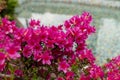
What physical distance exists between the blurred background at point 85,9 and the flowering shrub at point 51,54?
14.7 feet

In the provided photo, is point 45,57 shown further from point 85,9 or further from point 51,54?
point 85,9

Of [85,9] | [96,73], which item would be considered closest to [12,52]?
[96,73]

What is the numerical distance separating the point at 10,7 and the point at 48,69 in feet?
21.5

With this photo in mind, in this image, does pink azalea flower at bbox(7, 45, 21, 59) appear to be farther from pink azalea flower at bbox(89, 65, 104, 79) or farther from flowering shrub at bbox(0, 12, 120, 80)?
pink azalea flower at bbox(89, 65, 104, 79)

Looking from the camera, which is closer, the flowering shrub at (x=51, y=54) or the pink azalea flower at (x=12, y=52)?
the pink azalea flower at (x=12, y=52)

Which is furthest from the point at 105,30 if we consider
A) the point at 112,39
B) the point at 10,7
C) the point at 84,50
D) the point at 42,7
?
the point at 84,50

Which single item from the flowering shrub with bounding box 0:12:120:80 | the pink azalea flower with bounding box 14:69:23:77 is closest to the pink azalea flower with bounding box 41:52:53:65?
the flowering shrub with bounding box 0:12:120:80

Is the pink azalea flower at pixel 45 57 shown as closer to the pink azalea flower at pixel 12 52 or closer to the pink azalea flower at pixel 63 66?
the pink azalea flower at pixel 63 66

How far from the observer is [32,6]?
45.8ft

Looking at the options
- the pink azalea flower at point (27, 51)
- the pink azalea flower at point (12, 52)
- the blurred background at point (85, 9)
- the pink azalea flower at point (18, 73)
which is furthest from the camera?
the blurred background at point (85, 9)

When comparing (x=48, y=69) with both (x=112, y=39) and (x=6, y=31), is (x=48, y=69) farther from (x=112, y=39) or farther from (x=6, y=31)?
(x=112, y=39)

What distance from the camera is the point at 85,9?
43.4ft

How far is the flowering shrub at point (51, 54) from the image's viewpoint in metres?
2.23

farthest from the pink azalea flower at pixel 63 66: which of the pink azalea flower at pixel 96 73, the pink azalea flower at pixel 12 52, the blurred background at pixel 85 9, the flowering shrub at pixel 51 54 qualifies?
the blurred background at pixel 85 9
